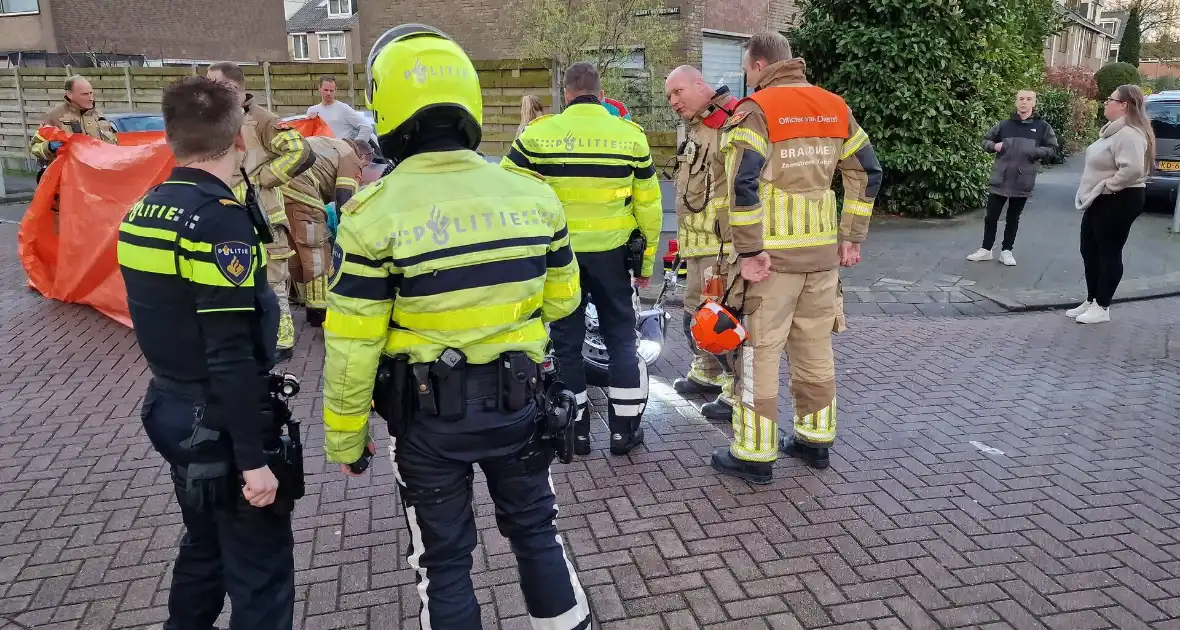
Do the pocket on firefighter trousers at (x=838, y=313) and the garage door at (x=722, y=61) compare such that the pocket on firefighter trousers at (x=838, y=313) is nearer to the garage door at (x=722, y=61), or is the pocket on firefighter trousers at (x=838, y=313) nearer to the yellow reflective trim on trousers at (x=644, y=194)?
the yellow reflective trim on trousers at (x=644, y=194)

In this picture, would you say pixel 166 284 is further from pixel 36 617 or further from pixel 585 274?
pixel 585 274

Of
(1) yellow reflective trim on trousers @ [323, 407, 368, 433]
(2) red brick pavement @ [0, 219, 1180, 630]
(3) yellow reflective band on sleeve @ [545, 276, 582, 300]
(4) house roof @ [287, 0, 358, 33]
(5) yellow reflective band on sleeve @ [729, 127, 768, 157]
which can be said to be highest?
(4) house roof @ [287, 0, 358, 33]

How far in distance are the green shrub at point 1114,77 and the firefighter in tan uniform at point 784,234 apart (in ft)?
107

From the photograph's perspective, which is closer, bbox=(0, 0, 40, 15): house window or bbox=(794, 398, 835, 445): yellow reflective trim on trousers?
bbox=(794, 398, 835, 445): yellow reflective trim on trousers

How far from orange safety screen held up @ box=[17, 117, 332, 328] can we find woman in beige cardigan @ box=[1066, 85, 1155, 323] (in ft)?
24.4

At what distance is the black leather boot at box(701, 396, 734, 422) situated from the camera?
5.27 m

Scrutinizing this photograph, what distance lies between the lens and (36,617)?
3.22m

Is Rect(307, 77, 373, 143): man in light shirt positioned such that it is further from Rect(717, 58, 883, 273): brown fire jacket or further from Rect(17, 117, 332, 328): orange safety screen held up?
Rect(717, 58, 883, 273): brown fire jacket

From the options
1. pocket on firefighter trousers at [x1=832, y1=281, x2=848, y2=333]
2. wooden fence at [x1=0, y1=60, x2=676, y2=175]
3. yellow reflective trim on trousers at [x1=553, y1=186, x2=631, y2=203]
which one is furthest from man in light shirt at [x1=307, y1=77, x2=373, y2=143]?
pocket on firefighter trousers at [x1=832, y1=281, x2=848, y2=333]

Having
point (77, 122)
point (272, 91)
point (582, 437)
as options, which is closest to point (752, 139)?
point (582, 437)

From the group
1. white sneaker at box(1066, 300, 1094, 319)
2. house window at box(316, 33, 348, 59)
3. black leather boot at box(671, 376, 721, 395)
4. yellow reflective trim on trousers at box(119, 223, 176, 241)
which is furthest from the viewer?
house window at box(316, 33, 348, 59)

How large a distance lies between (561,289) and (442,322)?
0.55m

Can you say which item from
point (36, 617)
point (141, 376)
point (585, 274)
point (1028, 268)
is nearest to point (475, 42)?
point (1028, 268)

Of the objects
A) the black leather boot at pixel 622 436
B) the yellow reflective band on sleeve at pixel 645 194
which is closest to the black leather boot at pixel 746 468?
the black leather boot at pixel 622 436
